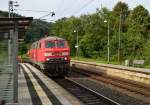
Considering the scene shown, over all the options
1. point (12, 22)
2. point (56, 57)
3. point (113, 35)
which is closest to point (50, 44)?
point (56, 57)

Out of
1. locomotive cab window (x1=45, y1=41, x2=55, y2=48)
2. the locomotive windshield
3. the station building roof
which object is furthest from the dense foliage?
the station building roof

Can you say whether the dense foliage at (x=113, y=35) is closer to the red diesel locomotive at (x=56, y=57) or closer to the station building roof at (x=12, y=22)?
the red diesel locomotive at (x=56, y=57)

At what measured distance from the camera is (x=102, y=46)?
279 feet

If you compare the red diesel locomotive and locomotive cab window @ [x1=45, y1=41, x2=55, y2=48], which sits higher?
locomotive cab window @ [x1=45, y1=41, x2=55, y2=48]

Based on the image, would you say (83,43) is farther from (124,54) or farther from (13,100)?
(13,100)

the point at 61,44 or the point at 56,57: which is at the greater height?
the point at 61,44

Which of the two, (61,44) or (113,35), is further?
(113,35)

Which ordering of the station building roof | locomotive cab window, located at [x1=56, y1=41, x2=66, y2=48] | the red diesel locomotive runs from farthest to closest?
locomotive cab window, located at [x1=56, y1=41, x2=66, y2=48] → the red diesel locomotive → the station building roof

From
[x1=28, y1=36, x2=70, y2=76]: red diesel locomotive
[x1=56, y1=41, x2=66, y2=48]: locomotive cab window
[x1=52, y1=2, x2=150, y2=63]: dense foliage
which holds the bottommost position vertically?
[x1=28, y1=36, x2=70, y2=76]: red diesel locomotive

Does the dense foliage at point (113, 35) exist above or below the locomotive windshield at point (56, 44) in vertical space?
above

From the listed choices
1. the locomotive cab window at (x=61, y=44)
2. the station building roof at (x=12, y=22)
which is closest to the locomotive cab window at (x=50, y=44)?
the locomotive cab window at (x=61, y=44)

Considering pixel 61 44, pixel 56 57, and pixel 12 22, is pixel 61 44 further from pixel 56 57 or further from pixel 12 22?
pixel 12 22

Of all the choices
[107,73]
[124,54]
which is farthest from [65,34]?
[107,73]

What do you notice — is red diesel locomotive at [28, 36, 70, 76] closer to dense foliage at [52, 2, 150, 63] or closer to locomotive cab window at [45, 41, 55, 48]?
locomotive cab window at [45, 41, 55, 48]
